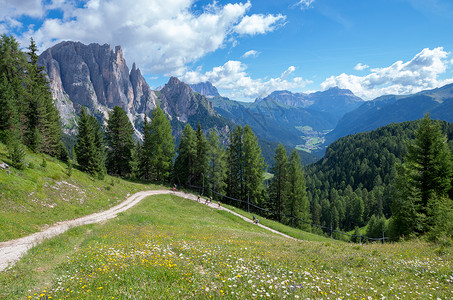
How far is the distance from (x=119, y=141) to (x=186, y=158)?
16.0 m

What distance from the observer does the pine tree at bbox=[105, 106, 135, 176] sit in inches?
1934

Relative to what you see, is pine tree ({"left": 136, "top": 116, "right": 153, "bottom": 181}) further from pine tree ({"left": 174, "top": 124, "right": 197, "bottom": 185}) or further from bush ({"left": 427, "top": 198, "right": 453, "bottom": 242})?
bush ({"left": 427, "top": 198, "right": 453, "bottom": 242})

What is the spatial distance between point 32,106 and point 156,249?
3905 centimetres

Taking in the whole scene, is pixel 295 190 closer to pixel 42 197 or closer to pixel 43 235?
pixel 42 197

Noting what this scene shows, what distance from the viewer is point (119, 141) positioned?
165 ft

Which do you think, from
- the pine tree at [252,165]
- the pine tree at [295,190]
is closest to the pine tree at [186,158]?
the pine tree at [252,165]

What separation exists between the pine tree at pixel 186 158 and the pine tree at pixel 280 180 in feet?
58.5

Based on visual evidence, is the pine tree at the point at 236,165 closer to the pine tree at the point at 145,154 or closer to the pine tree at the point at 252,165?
the pine tree at the point at 252,165

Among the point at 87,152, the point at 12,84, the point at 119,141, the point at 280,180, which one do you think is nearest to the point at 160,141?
the point at 119,141

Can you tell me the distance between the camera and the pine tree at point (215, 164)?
4606 centimetres

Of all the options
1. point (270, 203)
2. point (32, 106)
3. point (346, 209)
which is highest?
point (32, 106)

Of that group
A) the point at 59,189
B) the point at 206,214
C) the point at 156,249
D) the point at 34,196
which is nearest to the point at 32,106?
the point at 59,189

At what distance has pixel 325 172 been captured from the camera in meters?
181

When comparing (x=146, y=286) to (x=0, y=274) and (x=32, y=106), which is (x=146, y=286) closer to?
(x=0, y=274)
